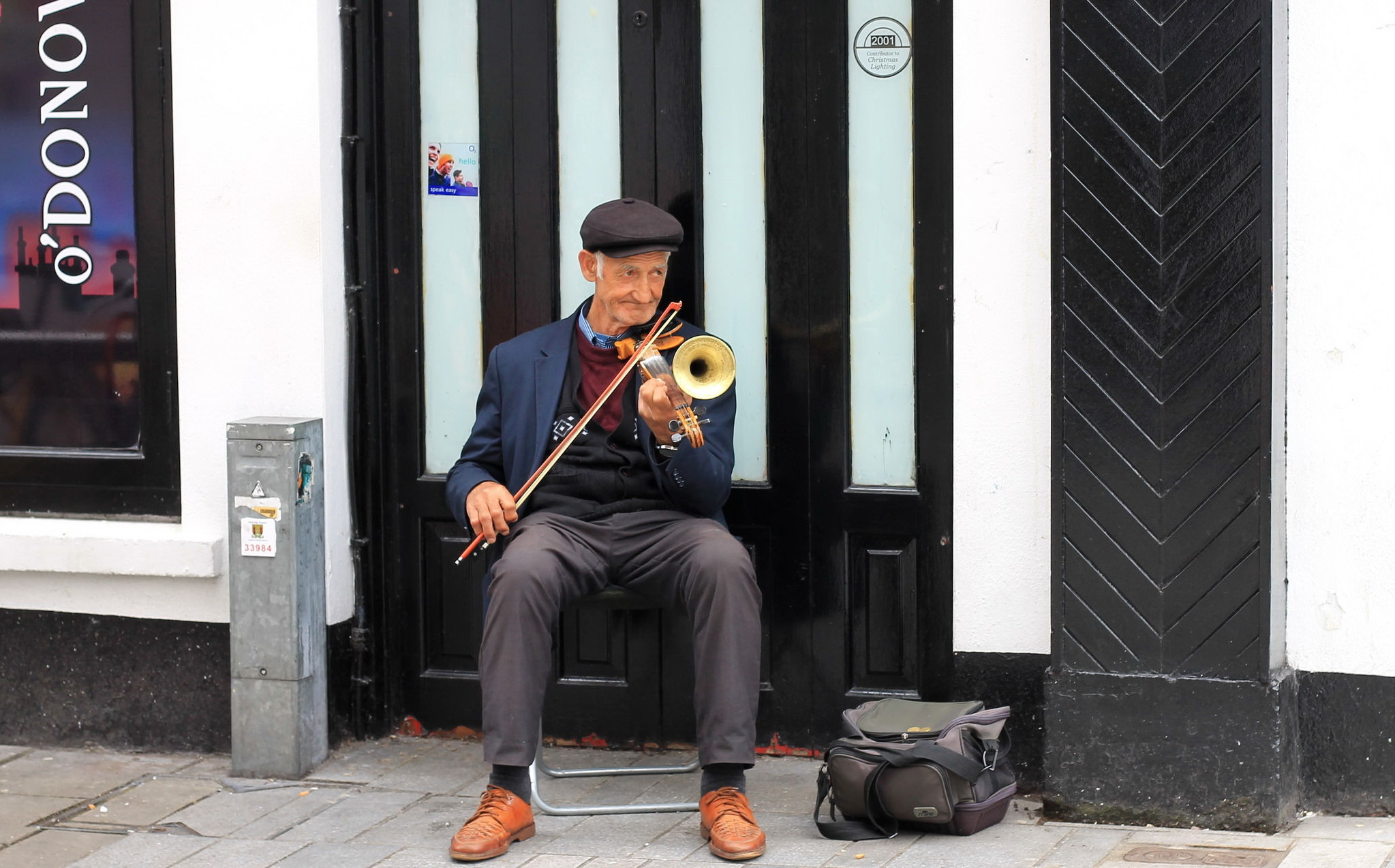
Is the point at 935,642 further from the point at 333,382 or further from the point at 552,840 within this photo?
the point at 333,382

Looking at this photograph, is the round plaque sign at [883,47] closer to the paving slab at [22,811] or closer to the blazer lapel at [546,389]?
the blazer lapel at [546,389]

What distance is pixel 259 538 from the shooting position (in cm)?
499

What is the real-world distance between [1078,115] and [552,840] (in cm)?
234

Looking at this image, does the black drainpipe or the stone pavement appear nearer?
the stone pavement

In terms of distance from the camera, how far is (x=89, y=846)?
4.48 m

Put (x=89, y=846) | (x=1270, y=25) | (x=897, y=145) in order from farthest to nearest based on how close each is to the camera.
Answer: (x=897, y=145) < (x=89, y=846) < (x=1270, y=25)

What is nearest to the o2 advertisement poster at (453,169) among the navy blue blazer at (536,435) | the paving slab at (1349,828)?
the navy blue blazer at (536,435)

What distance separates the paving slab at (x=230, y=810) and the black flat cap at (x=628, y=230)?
180cm

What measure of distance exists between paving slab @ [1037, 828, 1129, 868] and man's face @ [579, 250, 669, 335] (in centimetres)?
180

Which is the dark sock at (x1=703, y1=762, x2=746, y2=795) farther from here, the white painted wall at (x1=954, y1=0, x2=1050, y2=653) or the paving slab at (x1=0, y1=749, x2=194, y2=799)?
the paving slab at (x1=0, y1=749, x2=194, y2=799)

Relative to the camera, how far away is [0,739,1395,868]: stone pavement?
4152mm

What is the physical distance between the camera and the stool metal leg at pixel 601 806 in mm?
4551

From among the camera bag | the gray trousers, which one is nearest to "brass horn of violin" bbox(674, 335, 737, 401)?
the gray trousers

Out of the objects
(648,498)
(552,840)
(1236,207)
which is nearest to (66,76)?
(648,498)
